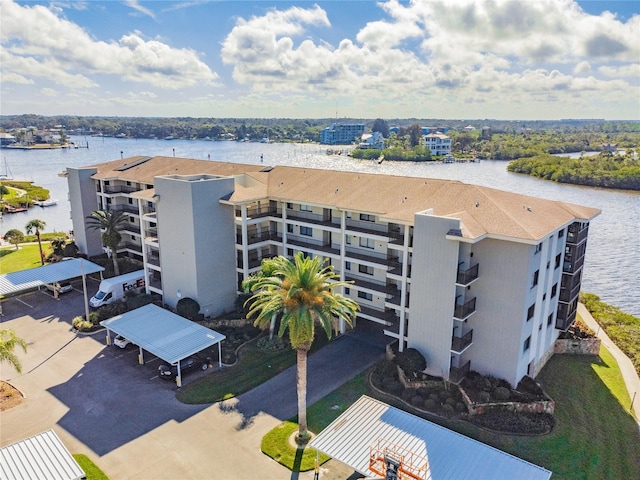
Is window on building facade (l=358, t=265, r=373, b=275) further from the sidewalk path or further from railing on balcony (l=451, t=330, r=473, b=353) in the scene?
the sidewalk path

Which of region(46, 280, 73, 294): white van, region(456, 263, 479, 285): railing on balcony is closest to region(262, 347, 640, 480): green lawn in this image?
region(456, 263, 479, 285): railing on balcony

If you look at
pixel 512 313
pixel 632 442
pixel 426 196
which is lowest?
pixel 632 442

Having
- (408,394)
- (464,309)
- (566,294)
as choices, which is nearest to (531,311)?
(464,309)

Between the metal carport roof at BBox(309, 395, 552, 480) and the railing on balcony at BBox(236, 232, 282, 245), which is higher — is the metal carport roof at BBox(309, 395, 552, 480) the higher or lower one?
the lower one

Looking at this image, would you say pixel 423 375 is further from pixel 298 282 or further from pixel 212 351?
pixel 212 351

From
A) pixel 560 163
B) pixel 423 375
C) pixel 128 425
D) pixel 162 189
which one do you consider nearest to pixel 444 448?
pixel 423 375

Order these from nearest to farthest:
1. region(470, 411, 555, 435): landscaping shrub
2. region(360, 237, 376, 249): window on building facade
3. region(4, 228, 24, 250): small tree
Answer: region(470, 411, 555, 435): landscaping shrub < region(360, 237, 376, 249): window on building facade < region(4, 228, 24, 250): small tree

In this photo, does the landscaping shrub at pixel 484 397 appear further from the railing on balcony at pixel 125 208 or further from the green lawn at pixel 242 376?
the railing on balcony at pixel 125 208
